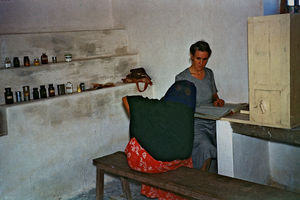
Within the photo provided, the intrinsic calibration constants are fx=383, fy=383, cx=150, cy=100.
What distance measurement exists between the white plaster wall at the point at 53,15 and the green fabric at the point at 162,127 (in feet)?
8.14

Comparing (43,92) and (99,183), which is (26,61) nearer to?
(43,92)

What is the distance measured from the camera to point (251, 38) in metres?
3.55

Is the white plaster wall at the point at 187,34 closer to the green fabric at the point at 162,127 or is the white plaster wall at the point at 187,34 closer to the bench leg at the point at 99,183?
the green fabric at the point at 162,127

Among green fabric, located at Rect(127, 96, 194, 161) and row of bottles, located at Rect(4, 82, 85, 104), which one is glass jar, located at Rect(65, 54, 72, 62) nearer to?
row of bottles, located at Rect(4, 82, 85, 104)

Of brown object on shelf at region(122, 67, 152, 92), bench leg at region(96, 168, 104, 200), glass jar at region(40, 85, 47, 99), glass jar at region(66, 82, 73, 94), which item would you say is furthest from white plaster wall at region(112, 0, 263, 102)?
bench leg at region(96, 168, 104, 200)

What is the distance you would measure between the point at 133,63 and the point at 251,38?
240 cm

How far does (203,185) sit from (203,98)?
158cm

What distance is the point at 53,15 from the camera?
546cm

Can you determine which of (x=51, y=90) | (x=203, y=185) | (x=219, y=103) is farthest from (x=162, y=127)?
(x=51, y=90)

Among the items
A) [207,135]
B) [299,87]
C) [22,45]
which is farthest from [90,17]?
[299,87]

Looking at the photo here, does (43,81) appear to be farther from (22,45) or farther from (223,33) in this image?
(223,33)

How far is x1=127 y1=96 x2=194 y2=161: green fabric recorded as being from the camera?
3.33 meters

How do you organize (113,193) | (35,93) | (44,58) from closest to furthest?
(35,93) → (44,58) → (113,193)

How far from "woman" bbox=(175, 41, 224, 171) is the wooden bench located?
2.79 feet
